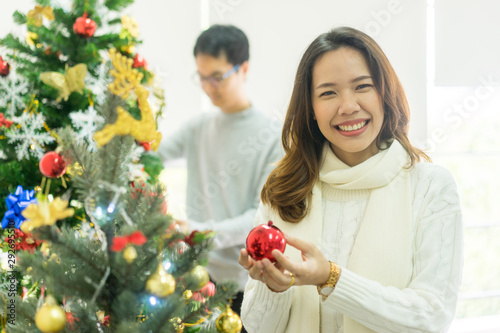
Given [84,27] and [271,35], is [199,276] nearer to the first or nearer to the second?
[84,27]

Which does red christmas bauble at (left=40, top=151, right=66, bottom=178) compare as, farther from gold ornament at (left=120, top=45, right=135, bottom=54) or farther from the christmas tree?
gold ornament at (left=120, top=45, right=135, bottom=54)

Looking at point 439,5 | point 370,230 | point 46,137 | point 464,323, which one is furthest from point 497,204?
point 46,137

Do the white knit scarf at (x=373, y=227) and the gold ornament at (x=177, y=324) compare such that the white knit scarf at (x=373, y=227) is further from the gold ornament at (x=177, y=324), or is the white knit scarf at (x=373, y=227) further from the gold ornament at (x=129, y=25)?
the gold ornament at (x=129, y=25)

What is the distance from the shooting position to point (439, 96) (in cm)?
284

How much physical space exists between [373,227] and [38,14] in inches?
41.6

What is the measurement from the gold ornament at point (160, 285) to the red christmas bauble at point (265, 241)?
0.99 ft

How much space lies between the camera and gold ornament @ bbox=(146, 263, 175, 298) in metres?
0.69

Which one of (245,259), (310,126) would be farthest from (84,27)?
(245,259)

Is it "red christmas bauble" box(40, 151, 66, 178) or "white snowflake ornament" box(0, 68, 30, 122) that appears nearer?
"red christmas bauble" box(40, 151, 66, 178)

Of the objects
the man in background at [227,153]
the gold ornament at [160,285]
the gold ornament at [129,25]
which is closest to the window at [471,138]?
the man in background at [227,153]

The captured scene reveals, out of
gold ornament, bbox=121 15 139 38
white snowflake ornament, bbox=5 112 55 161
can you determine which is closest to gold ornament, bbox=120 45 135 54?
gold ornament, bbox=121 15 139 38

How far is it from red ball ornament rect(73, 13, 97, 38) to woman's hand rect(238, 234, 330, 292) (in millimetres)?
751

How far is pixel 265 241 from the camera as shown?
3.20 ft

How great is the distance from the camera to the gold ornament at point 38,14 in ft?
4.31
